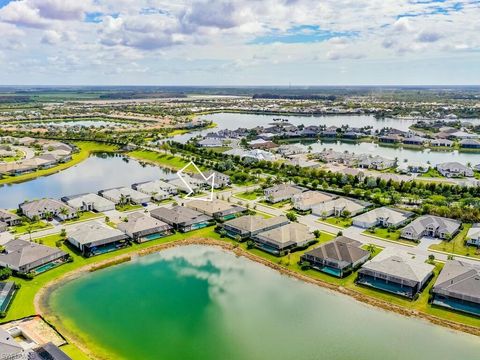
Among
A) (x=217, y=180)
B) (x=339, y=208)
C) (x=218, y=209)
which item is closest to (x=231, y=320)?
(x=218, y=209)

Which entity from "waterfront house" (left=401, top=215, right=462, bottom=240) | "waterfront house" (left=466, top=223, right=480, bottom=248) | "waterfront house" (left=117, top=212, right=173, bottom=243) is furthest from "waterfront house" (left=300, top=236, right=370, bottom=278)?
"waterfront house" (left=117, top=212, right=173, bottom=243)

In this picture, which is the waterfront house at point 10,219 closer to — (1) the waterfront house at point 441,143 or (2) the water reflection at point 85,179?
(2) the water reflection at point 85,179

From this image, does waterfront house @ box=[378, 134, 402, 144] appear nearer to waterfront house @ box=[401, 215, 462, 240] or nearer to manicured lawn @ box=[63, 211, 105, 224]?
waterfront house @ box=[401, 215, 462, 240]

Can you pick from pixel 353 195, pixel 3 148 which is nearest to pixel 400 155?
pixel 353 195

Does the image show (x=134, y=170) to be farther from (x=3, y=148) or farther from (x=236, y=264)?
(x=236, y=264)

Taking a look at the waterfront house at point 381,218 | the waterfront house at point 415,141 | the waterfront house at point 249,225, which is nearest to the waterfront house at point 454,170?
the waterfront house at point 381,218

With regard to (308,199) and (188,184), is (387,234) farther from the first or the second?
(188,184)
